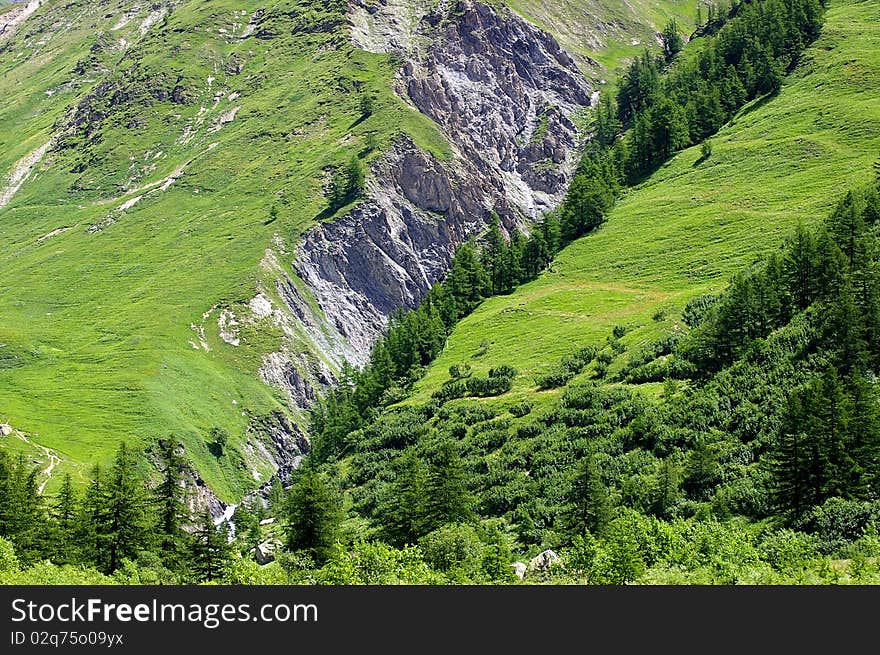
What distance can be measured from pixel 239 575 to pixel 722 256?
370 feet

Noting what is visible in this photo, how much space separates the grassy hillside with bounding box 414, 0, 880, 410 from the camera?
131125 millimetres

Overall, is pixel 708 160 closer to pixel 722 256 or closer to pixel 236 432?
pixel 722 256

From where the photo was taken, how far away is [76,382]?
477 ft

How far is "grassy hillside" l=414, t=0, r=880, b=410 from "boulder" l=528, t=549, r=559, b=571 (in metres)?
49.0

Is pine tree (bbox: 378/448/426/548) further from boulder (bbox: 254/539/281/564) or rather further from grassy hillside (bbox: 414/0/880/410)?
grassy hillside (bbox: 414/0/880/410)

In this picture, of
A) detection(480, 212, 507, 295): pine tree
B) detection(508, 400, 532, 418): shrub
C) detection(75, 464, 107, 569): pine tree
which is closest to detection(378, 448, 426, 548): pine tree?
detection(75, 464, 107, 569): pine tree

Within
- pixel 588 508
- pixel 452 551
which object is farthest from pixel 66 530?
pixel 588 508

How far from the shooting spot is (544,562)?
58625mm

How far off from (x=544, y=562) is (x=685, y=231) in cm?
11214

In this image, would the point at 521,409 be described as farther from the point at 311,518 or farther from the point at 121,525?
the point at 121,525

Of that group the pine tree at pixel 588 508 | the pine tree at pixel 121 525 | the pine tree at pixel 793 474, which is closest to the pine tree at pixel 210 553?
the pine tree at pixel 121 525

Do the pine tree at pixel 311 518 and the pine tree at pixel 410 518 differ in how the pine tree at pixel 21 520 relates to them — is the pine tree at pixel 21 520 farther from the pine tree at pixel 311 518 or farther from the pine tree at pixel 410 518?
the pine tree at pixel 410 518

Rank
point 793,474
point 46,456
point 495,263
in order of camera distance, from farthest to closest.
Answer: point 495,263 < point 46,456 < point 793,474

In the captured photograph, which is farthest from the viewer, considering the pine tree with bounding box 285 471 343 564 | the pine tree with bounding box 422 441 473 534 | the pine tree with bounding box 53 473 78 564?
the pine tree with bounding box 422 441 473 534
